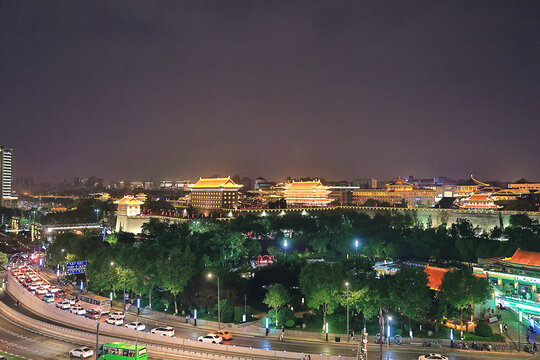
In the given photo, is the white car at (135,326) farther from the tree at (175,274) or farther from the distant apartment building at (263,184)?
the distant apartment building at (263,184)

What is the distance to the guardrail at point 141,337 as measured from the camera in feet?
61.8

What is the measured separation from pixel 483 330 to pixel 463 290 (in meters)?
2.18

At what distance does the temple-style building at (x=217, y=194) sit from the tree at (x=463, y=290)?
5286 centimetres

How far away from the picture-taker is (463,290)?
23516 mm

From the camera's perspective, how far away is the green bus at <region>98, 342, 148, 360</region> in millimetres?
17453

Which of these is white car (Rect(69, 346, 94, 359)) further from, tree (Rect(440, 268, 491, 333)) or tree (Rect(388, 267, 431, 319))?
tree (Rect(440, 268, 491, 333))

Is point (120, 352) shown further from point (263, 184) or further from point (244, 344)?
point (263, 184)

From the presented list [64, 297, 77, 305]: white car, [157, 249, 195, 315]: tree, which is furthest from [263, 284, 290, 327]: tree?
[64, 297, 77, 305]: white car

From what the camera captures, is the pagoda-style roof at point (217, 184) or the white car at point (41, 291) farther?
the pagoda-style roof at point (217, 184)

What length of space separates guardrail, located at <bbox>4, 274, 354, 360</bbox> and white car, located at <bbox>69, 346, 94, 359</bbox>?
2.36 metres

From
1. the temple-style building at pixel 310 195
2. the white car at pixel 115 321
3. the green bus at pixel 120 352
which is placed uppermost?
the temple-style building at pixel 310 195

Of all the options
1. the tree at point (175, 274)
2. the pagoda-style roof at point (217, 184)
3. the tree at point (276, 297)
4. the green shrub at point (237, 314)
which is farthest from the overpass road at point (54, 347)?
the pagoda-style roof at point (217, 184)

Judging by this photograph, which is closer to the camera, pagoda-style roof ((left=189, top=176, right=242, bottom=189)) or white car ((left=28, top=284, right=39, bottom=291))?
white car ((left=28, top=284, right=39, bottom=291))

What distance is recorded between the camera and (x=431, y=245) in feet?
146
